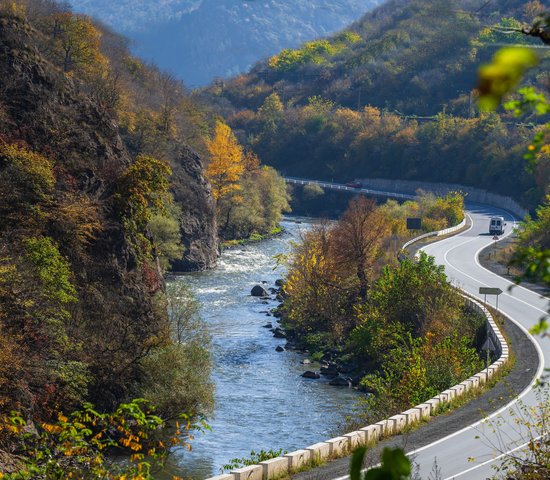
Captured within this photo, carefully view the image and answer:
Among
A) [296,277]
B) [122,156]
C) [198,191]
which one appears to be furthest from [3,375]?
[198,191]

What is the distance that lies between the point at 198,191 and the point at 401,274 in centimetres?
4022

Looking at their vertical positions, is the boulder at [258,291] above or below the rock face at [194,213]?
below

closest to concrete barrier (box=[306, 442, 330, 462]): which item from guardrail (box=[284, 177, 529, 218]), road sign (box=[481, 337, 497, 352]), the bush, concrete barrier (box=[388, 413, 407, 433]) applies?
concrete barrier (box=[388, 413, 407, 433])

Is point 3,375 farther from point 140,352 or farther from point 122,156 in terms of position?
point 122,156

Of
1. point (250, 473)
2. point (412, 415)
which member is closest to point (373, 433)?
point (412, 415)

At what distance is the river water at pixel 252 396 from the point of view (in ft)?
103

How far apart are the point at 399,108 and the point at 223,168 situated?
7282 centimetres

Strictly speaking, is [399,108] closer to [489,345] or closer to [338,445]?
[489,345]

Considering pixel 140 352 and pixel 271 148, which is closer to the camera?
pixel 140 352

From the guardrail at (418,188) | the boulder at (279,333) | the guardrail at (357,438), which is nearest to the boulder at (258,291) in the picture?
the boulder at (279,333)

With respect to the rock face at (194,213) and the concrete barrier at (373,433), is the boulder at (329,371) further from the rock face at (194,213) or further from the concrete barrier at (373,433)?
the rock face at (194,213)

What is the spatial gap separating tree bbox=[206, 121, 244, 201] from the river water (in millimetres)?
29598

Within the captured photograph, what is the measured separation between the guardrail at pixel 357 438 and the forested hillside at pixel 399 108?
2693 inches

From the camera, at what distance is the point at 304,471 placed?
71.4 feet
